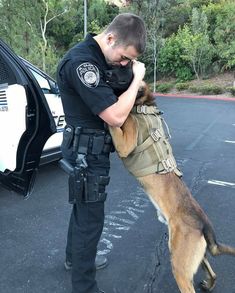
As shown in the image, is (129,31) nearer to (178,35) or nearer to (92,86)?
(92,86)

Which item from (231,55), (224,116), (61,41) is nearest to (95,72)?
A: (224,116)

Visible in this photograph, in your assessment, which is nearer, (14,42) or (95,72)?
(95,72)

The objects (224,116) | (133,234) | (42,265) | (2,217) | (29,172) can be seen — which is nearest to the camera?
(42,265)

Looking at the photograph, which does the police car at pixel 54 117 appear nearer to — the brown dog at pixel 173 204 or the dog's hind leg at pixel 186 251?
the brown dog at pixel 173 204

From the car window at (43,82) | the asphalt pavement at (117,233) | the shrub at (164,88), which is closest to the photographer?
the asphalt pavement at (117,233)

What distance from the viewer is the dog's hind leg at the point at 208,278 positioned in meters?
2.80

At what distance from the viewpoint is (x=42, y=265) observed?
10.3 ft

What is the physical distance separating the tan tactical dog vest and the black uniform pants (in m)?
0.19

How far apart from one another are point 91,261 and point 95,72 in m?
1.23

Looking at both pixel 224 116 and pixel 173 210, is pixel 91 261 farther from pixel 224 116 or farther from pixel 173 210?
pixel 224 116

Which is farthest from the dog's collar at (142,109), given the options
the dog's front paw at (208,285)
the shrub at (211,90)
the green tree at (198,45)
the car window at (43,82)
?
the green tree at (198,45)

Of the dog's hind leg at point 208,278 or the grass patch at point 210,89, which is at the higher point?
the dog's hind leg at point 208,278

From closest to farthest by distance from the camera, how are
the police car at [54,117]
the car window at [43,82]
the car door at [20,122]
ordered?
the car door at [20,122] < the police car at [54,117] < the car window at [43,82]

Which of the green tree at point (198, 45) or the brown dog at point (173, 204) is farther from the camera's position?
the green tree at point (198, 45)
